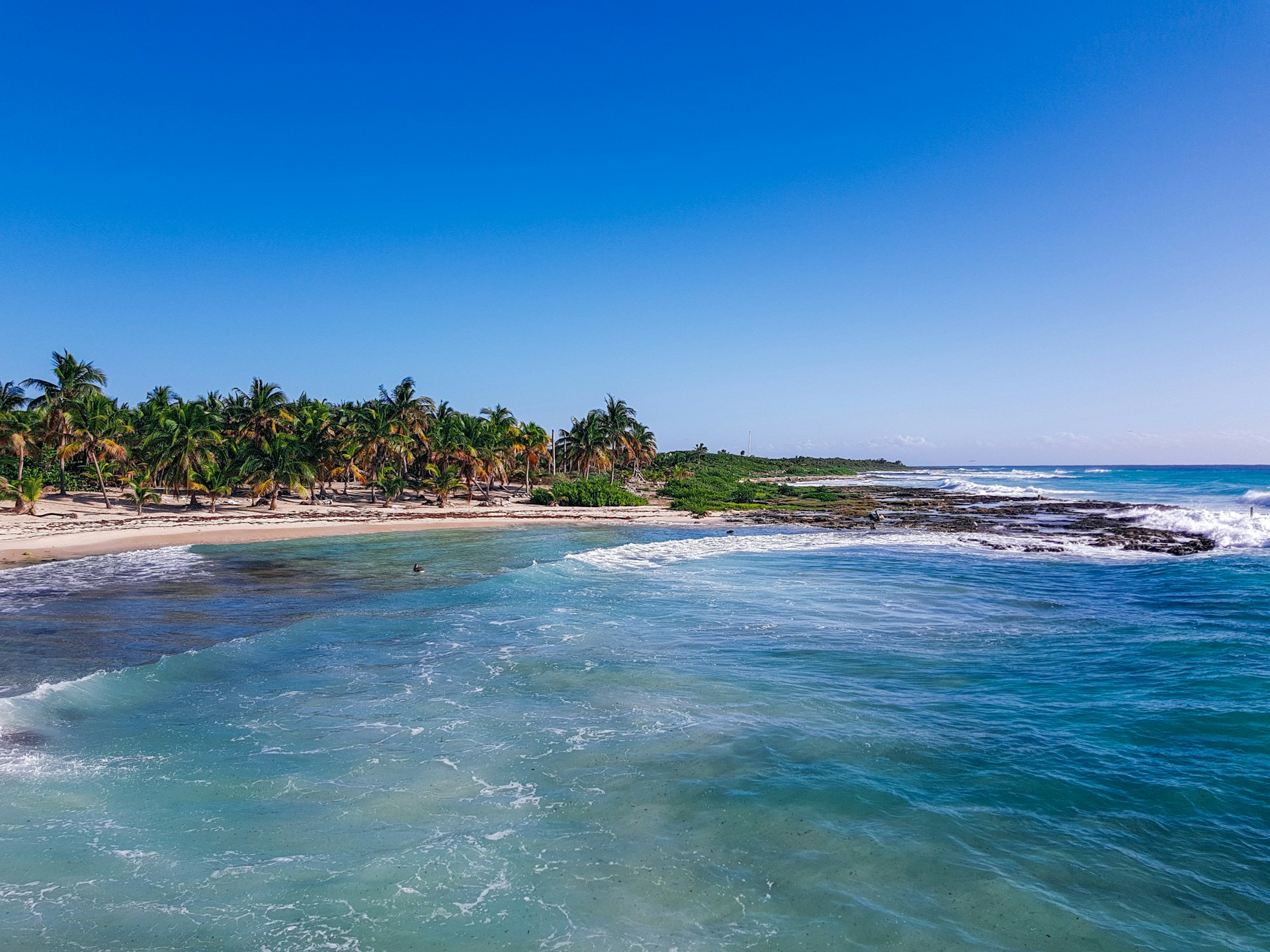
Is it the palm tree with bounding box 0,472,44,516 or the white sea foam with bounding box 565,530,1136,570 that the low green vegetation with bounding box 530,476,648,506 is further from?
the palm tree with bounding box 0,472,44,516

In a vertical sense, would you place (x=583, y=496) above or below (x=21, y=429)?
below

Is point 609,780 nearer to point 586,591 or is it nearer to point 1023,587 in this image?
point 586,591

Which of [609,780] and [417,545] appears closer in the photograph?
[609,780]

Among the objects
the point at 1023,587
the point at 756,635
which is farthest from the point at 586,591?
the point at 1023,587

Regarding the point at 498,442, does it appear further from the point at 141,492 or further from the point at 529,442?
the point at 141,492

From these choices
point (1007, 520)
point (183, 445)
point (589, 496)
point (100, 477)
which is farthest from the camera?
point (589, 496)

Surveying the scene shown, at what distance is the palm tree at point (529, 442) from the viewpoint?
205 ft

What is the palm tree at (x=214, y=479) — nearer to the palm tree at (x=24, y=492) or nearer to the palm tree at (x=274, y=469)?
the palm tree at (x=274, y=469)

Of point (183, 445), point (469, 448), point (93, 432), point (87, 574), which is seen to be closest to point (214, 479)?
point (183, 445)

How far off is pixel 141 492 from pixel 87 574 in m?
18.8

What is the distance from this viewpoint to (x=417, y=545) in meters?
34.0

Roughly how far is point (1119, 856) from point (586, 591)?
1689cm

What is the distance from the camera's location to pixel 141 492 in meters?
39.7

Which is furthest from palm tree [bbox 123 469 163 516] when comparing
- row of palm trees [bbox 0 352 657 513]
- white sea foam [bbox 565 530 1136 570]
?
white sea foam [bbox 565 530 1136 570]
